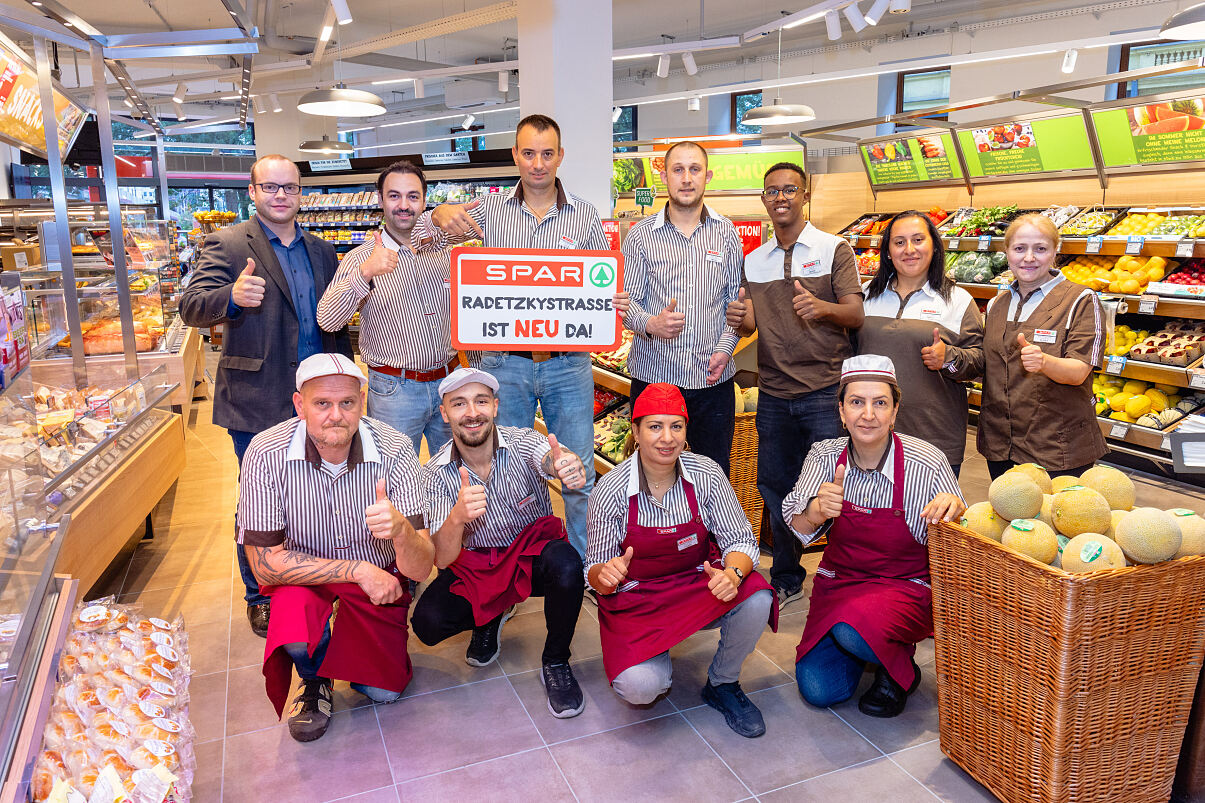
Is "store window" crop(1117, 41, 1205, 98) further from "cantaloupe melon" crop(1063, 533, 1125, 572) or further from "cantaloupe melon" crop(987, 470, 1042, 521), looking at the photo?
"cantaloupe melon" crop(1063, 533, 1125, 572)

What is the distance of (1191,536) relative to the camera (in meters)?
2.21

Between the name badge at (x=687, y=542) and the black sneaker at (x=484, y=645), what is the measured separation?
830 millimetres

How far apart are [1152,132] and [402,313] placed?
19.6 feet

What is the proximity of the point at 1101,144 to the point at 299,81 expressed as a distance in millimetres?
11653

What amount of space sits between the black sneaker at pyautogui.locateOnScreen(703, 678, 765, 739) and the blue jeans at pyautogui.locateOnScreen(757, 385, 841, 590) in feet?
3.12

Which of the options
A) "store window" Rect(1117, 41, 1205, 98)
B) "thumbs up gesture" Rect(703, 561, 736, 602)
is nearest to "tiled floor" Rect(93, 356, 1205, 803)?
"thumbs up gesture" Rect(703, 561, 736, 602)

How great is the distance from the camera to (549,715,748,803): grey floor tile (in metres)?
2.57

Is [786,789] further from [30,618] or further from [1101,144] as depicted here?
[1101,144]

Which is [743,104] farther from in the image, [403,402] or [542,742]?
[542,742]

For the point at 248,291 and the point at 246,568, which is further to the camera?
the point at 246,568

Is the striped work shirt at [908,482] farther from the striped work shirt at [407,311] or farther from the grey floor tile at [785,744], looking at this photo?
the striped work shirt at [407,311]

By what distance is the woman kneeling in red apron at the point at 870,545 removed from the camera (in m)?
2.88

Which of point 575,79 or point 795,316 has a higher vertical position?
point 575,79

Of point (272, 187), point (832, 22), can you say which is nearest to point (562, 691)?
point (272, 187)
